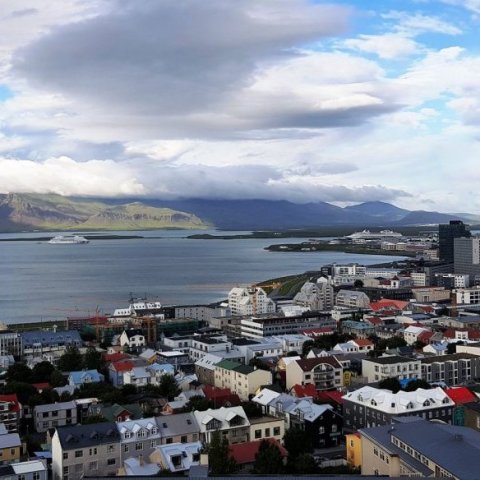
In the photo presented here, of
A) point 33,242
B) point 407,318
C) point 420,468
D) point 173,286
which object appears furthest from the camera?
point 33,242

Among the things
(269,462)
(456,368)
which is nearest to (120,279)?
(456,368)

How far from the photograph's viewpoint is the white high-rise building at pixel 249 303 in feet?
65.5

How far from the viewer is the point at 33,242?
88000 millimetres

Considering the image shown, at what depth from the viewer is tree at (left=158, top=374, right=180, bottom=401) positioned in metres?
10.0

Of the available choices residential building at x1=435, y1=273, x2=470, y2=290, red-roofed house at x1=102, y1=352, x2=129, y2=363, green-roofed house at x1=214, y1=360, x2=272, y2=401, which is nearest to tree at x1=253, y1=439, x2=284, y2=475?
green-roofed house at x1=214, y1=360, x2=272, y2=401

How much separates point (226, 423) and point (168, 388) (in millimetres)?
2386

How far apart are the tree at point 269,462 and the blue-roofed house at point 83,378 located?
4776mm

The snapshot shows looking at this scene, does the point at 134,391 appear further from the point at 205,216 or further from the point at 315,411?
the point at 205,216

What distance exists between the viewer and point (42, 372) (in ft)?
37.6

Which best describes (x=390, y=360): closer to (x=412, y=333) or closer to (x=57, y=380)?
(x=412, y=333)

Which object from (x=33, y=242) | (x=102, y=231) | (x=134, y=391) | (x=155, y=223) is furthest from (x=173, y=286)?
(x=155, y=223)

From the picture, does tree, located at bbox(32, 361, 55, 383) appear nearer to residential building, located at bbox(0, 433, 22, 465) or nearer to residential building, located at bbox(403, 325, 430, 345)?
residential building, located at bbox(0, 433, 22, 465)

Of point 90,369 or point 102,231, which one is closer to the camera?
point 90,369

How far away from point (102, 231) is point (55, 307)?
9845cm
